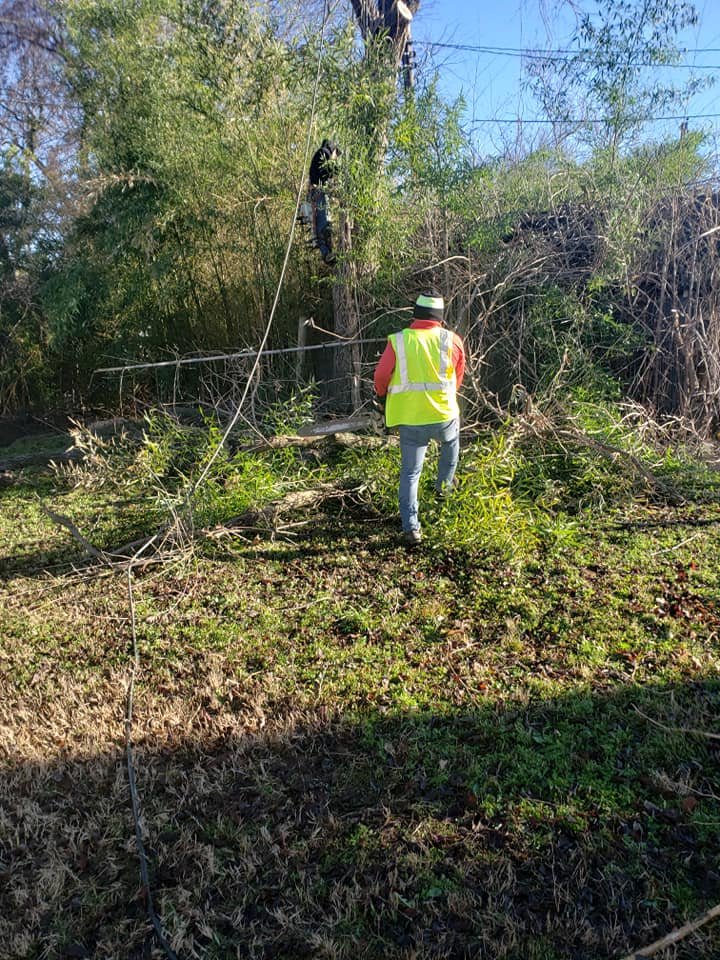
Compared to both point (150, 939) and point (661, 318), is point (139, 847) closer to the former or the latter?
point (150, 939)

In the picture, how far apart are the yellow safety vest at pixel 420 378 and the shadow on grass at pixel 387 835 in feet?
6.35

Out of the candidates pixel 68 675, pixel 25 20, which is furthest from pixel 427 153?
pixel 25 20

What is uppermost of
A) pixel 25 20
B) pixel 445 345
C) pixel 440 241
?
pixel 25 20

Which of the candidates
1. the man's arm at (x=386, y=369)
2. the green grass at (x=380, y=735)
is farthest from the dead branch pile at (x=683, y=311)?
the man's arm at (x=386, y=369)

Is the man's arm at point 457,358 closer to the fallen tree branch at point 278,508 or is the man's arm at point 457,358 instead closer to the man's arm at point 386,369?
the man's arm at point 386,369

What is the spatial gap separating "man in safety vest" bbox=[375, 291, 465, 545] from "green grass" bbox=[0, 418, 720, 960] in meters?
0.39

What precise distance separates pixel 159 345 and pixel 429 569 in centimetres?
541

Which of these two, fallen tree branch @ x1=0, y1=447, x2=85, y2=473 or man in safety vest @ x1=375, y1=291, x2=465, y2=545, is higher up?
man in safety vest @ x1=375, y1=291, x2=465, y2=545

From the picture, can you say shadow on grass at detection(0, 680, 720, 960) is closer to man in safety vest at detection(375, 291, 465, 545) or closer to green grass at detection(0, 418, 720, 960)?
green grass at detection(0, 418, 720, 960)

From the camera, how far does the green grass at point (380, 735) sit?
2.09 metres

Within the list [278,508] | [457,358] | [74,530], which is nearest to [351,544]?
[278,508]

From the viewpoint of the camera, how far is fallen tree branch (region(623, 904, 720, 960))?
187 cm

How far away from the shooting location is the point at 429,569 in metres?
4.23

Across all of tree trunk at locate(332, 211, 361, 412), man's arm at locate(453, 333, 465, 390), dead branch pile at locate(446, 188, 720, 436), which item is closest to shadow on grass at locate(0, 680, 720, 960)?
man's arm at locate(453, 333, 465, 390)
